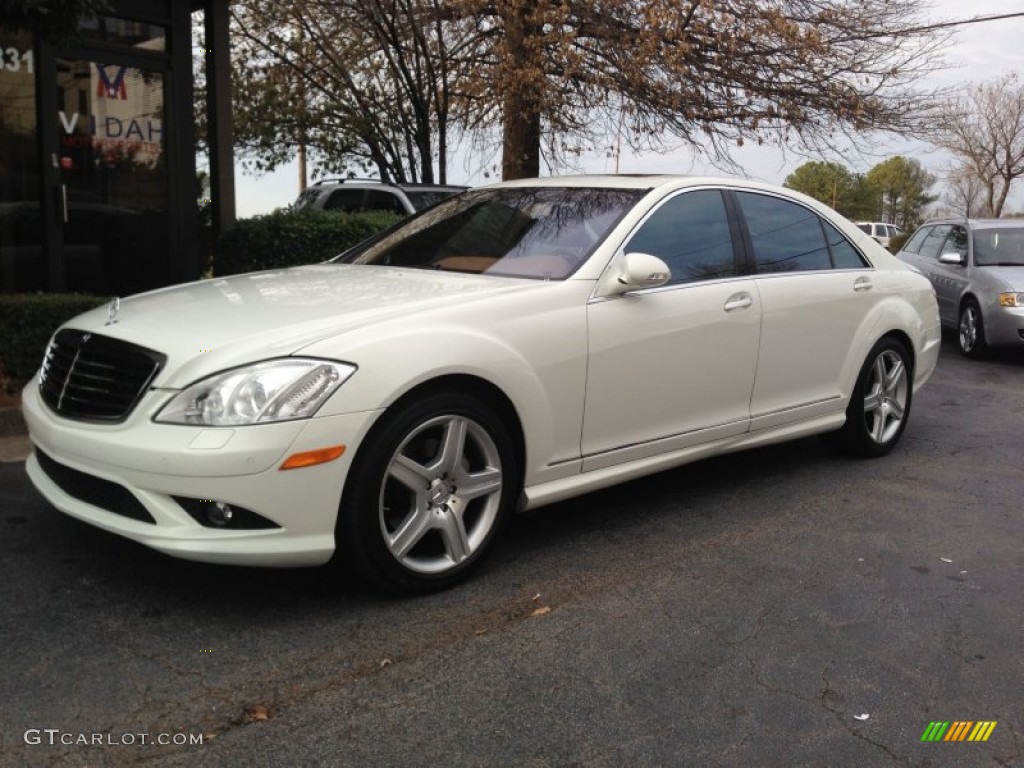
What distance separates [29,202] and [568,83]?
20.2 feet

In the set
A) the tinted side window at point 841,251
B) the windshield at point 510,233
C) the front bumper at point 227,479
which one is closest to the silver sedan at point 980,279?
the tinted side window at point 841,251

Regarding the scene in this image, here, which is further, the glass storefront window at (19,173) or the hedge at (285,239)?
the hedge at (285,239)

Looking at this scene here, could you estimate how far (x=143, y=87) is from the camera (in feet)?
30.9

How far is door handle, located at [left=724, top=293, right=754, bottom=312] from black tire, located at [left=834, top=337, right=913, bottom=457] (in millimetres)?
1203

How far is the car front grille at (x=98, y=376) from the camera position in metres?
3.47

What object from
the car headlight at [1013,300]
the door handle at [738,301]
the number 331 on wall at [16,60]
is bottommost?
the car headlight at [1013,300]

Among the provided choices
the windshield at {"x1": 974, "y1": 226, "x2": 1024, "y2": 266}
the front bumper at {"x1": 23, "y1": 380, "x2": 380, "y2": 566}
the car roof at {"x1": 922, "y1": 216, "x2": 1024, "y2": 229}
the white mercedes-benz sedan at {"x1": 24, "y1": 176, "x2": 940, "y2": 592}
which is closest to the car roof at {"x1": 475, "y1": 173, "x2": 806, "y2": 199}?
the white mercedes-benz sedan at {"x1": 24, "y1": 176, "x2": 940, "y2": 592}

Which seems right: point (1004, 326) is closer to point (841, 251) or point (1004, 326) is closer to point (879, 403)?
point (879, 403)

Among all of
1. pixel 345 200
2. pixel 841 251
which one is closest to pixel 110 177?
pixel 345 200

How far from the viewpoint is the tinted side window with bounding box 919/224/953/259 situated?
40.1ft

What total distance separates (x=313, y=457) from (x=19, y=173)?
6.89 meters

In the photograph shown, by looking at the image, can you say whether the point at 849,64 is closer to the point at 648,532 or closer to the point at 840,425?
the point at 840,425

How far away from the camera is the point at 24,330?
6.55 metres

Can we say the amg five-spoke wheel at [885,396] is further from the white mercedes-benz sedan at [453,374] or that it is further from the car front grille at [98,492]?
the car front grille at [98,492]
